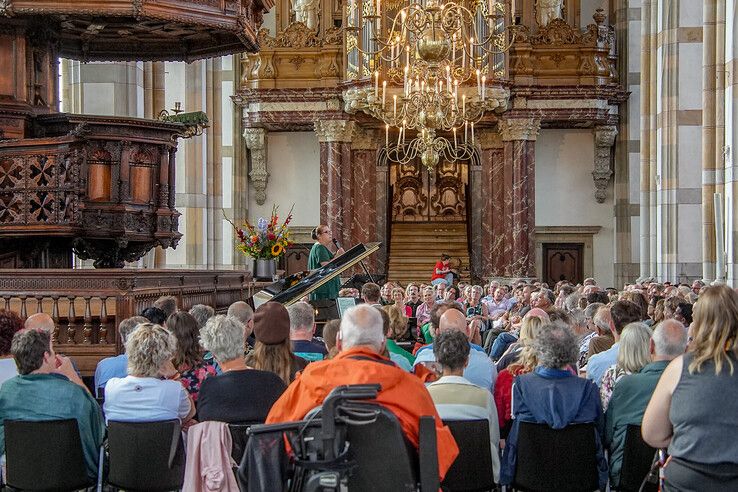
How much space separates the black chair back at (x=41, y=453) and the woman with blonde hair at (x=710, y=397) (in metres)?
3.01

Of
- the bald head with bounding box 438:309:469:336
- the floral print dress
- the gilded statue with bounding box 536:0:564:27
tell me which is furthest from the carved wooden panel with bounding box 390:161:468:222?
the floral print dress

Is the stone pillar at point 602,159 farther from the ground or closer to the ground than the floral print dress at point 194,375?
farther from the ground

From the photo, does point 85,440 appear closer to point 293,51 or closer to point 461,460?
point 461,460

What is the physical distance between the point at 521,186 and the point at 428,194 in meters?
3.35

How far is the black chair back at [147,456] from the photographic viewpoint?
18.8 feet

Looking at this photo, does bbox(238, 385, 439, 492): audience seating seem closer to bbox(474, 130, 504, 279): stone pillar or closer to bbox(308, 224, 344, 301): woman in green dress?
bbox(308, 224, 344, 301): woman in green dress

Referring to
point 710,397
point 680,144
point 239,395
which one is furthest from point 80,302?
point 680,144

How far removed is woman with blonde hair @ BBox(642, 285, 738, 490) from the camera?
4363mm

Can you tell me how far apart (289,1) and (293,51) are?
81.8 inches

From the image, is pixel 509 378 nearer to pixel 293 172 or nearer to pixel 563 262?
pixel 563 262

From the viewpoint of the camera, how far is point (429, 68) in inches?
625

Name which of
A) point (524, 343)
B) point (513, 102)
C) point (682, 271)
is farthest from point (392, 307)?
point (513, 102)

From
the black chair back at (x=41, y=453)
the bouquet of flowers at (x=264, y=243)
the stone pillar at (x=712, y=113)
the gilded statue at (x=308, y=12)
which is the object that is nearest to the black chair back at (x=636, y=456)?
the black chair back at (x=41, y=453)

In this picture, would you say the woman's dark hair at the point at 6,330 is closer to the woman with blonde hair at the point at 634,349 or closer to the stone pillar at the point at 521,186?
the woman with blonde hair at the point at 634,349
